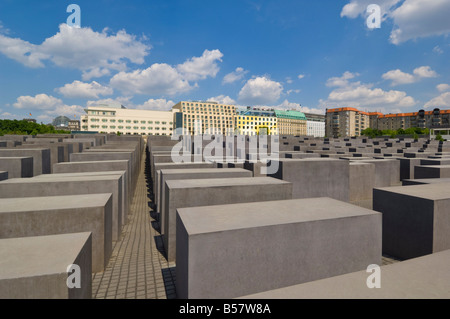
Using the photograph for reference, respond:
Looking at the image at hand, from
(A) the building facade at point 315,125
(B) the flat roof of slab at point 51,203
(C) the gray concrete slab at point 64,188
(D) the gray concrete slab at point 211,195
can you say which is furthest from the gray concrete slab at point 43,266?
(A) the building facade at point 315,125

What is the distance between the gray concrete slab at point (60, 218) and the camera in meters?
5.16

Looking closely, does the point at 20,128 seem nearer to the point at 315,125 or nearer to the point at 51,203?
the point at 51,203

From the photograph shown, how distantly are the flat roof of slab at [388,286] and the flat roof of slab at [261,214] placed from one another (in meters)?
1.47

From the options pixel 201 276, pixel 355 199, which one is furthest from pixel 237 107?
pixel 201 276

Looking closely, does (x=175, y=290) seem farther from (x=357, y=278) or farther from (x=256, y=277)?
(x=357, y=278)

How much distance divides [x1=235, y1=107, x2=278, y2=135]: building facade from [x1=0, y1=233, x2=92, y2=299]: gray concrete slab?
126044 millimetres

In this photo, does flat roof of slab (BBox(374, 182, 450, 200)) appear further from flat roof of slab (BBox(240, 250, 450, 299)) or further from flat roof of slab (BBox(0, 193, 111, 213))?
flat roof of slab (BBox(0, 193, 111, 213))

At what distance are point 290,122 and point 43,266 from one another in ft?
509

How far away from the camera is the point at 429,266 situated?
3451mm

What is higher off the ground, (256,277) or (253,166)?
(253,166)

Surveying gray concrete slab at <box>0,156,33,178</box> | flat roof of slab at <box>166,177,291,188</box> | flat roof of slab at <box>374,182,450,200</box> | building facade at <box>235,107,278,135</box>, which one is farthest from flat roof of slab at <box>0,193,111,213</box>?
building facade at <box>235,107,278,135</box>

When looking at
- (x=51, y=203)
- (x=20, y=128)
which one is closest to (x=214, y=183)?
(x=51, y=203)

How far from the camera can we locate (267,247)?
4355mm

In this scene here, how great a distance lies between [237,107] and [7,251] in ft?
465
